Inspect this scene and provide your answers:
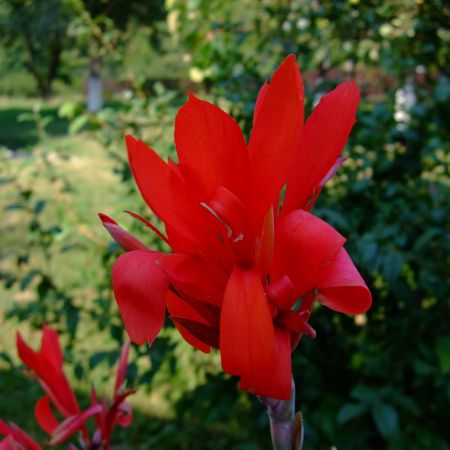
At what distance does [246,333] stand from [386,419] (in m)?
1.62

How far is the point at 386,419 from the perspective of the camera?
188 centimetres

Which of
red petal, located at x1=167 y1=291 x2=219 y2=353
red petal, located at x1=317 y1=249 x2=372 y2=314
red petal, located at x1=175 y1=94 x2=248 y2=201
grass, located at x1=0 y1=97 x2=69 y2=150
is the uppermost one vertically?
red petal, located at x1=175 y1=94 x2=248 y2=201

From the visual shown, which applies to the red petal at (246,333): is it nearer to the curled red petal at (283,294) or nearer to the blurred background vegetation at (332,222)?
the curled red petal at (283,294)

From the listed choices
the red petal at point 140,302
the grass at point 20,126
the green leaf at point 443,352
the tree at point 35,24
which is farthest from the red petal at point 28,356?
the tree at point 35,24

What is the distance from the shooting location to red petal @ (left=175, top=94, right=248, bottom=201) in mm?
452

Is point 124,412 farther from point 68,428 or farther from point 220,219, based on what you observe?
point 220,219

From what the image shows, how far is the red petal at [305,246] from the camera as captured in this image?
43cm

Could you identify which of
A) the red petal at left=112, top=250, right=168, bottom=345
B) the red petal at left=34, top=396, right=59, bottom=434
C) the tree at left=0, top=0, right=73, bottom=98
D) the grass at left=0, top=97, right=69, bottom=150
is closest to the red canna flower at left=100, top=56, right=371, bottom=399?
the red petal at left=112, top=250, right=168, bottom=345

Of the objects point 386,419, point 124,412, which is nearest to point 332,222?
point 386,419

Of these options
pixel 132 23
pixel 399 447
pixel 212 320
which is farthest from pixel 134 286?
pixel 132 23

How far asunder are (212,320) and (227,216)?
8 cm

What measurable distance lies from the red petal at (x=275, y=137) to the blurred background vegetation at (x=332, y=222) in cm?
128

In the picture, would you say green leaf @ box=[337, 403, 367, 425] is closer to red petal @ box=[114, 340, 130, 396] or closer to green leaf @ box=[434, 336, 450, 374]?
green leaf @ box=[434, 336, 450, 374]

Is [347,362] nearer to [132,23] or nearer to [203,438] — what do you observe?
[203,438]
